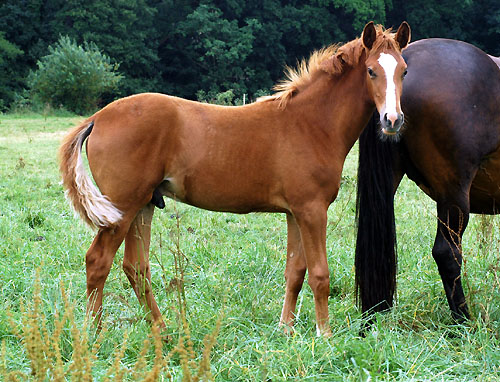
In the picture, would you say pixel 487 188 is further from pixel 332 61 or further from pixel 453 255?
pixel 332 61

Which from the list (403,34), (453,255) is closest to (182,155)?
(403,34)

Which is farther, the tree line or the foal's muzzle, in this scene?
the tree line

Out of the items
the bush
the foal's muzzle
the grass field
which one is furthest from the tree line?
the foal's muzzle

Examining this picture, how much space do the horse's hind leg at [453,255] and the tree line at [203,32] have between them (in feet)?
92.2

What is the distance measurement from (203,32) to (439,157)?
33.6 m

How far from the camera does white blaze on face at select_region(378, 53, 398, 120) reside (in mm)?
3010

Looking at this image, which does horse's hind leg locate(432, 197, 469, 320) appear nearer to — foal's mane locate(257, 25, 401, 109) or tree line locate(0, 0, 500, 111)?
foal's mane locate(257, 25, 401, 109)

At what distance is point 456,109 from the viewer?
11.8 feet

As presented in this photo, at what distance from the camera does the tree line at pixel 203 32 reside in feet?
112

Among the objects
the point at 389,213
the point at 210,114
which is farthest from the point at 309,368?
the point at 210,114

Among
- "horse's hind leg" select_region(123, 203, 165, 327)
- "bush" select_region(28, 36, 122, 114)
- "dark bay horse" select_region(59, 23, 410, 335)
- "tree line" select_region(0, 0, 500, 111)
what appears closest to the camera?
"dark bay horse" select_region(59, 23, 410, 335)

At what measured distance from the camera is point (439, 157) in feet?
12.0

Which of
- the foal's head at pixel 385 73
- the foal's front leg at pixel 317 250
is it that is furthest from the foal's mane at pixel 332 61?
the foal's front leg at pixel 317 250

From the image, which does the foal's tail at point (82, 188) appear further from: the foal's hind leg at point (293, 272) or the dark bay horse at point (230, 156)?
the foal's hind leg at point (293, 272)
